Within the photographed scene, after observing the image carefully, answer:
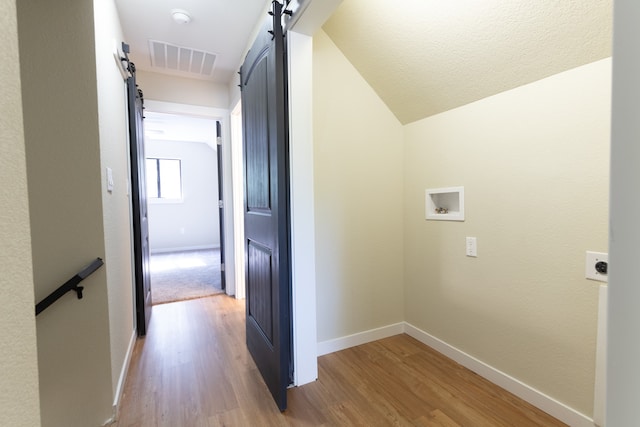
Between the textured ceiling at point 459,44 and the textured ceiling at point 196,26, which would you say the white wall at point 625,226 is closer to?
the textured ceiling at point 459,44

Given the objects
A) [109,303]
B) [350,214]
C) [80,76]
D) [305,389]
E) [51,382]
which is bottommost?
[305,389]

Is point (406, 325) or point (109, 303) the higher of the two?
point (109, 303)

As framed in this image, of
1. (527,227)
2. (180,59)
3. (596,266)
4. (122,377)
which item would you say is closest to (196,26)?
(180,59)

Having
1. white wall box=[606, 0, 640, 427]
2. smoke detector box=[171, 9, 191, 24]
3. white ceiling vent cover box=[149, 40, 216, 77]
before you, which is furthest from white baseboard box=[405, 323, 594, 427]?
white ceiling vent cover box=[149, 40, 216, 77]

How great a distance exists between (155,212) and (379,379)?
20.1 ft

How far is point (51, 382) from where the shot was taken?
1.28 m

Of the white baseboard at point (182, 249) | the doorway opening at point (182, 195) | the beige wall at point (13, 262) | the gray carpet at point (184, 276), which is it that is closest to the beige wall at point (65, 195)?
the beige wall at point (13, 262)

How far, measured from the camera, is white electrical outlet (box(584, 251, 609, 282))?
1.28 meters

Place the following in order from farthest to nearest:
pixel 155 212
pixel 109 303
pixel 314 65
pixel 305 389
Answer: pixel 155 212 → pixel 314 65 → pixel 305 389 → pixel 109 303

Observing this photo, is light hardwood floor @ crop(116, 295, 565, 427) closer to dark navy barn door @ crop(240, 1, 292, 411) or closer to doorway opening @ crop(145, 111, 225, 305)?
dark navy barn door @ crop(240, 1, 292, 411)

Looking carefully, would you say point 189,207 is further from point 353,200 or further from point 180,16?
point 353,200

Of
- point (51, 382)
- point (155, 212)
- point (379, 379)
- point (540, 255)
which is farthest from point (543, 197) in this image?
point (155, 212)

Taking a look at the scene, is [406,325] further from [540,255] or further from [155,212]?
[155,212]

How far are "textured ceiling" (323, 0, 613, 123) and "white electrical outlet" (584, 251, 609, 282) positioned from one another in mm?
889
